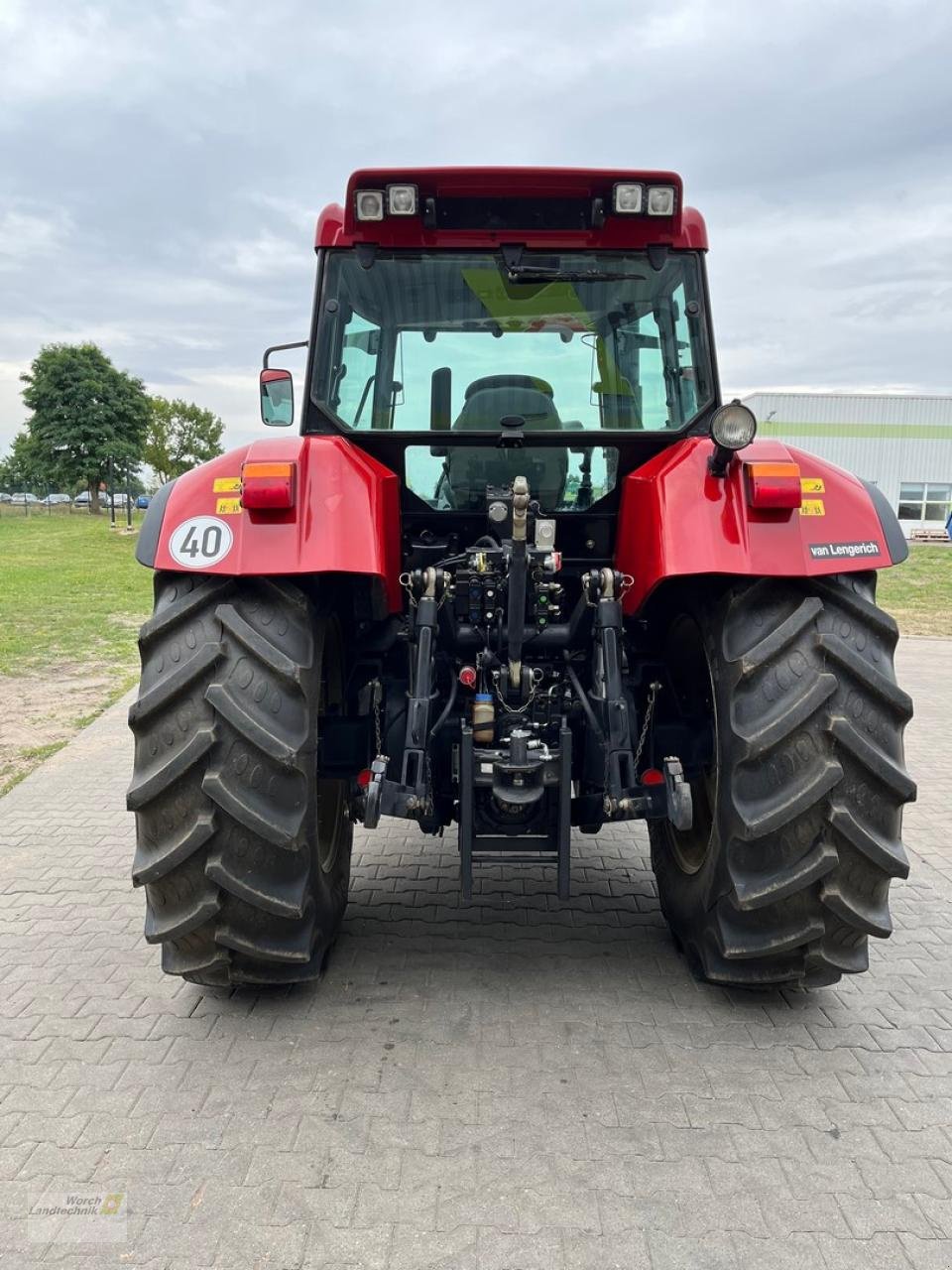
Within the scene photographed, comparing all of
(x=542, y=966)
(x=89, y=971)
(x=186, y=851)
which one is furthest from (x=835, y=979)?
(x=89, y=971)

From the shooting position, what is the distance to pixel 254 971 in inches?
123

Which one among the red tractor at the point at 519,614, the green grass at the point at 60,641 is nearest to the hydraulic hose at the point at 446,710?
the red tractor at the point at 519,614

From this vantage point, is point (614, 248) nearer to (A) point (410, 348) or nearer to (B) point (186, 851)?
(A) point (410, 348)

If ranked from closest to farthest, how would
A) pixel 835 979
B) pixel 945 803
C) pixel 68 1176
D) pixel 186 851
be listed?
1. pixel 68 1176
2. pixel 186 851
3. pixel 835 979
4. pixel 945 803

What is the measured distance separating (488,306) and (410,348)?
333mm

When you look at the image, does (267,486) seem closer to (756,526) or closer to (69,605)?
(756,526)

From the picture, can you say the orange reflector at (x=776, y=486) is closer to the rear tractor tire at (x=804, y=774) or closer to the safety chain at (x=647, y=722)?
the rear tractor tire at (x=804, y=774)

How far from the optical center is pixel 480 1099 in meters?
2.72

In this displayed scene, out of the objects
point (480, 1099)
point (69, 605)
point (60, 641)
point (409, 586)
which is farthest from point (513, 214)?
point (69, 605)

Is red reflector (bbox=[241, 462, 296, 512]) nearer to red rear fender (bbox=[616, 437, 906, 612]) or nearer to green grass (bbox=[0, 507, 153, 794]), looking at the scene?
red rear fender (bbox=[616, 437, 906, 612])

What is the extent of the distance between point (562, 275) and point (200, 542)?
167 centimetres

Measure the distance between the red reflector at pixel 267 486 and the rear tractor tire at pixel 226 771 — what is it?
26cm

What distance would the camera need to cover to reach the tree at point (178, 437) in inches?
1864

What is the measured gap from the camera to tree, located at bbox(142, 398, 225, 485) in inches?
1864
